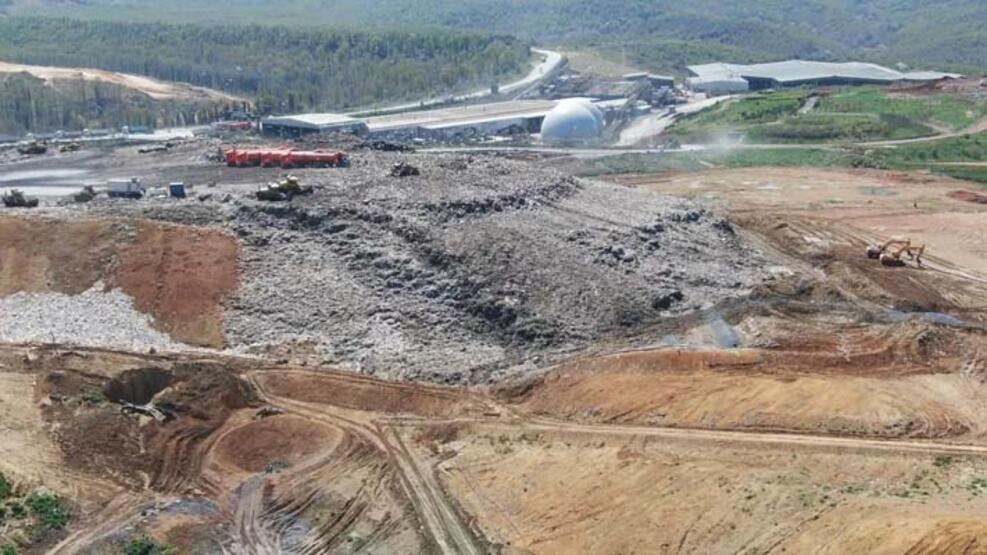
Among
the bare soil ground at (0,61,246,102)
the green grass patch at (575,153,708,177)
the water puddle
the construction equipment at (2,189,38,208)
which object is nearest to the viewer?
the water puddle

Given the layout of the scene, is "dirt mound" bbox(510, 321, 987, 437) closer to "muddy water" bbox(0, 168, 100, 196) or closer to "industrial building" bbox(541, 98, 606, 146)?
"muddy water" bbox(0, 168, 100, 196)

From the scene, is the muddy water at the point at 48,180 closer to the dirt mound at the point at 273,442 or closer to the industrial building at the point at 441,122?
the industrial building at the point at 441,122

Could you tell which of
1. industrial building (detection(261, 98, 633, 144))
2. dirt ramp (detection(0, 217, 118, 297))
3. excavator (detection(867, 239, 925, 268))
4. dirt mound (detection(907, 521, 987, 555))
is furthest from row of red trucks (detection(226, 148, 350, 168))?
dirt mound (detection(907, 521, 987, 555))

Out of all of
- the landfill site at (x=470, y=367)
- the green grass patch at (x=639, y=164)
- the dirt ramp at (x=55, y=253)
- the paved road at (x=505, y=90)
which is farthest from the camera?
the paved road at (x=505, y=90)

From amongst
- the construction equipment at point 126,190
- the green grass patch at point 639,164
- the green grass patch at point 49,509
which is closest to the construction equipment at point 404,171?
the construction equipment at point 126,190

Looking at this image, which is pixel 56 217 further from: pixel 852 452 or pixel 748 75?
pixel 748 75

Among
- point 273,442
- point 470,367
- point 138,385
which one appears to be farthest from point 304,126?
point 273,442
